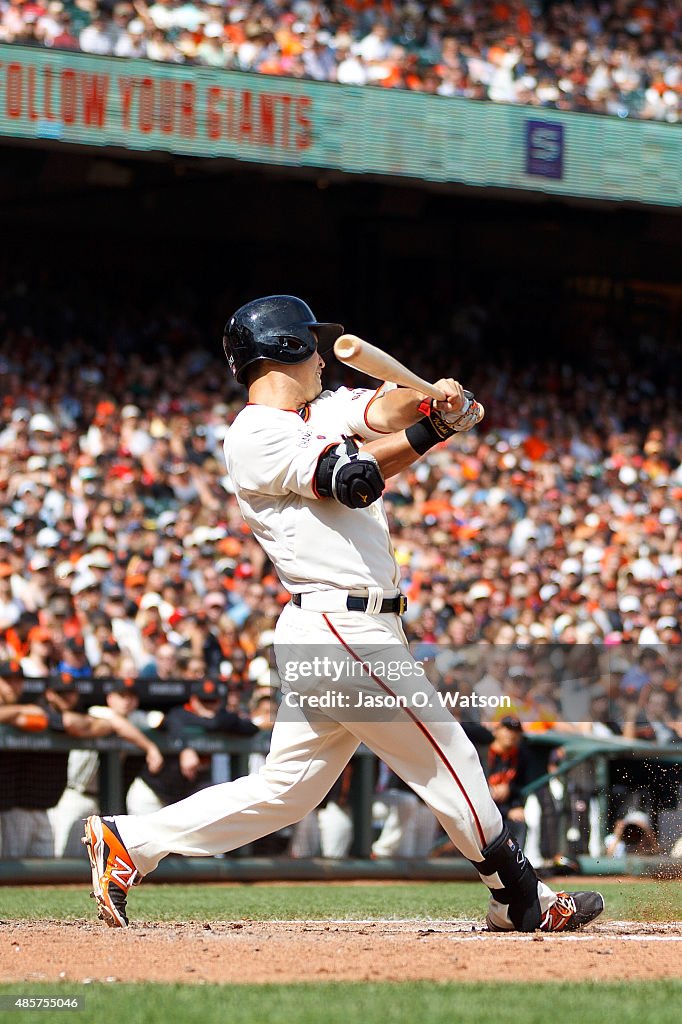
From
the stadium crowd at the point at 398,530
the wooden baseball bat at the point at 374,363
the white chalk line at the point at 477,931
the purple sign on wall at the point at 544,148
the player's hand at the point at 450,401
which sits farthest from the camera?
the purple sign on wall at the point at 544,148

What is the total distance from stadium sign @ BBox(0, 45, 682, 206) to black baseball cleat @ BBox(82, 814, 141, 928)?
1027 centimetres

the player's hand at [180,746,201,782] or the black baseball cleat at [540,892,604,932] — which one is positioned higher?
the player's hand at [180,746,201,782]

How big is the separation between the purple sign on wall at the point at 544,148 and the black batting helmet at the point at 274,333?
462 inches

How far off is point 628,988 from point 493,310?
15436 mm

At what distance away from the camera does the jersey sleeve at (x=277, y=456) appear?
14.6 ft

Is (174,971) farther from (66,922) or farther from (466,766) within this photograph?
(66,922)

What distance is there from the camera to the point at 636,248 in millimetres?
20562

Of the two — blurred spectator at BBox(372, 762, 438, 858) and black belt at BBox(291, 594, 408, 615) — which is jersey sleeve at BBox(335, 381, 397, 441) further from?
blurred spectator at BBox(372, 762, 438, 858)

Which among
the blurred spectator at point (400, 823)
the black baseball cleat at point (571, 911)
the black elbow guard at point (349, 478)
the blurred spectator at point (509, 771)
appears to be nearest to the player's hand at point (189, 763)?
the blurred spectator at point (400, 823)

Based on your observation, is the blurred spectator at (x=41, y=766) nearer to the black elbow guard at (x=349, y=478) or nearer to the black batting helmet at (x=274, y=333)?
the black batting helmet at (x=274, y=333)

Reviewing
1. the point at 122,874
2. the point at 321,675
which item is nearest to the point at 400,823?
the point at 122,874

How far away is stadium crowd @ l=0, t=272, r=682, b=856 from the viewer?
992 centimetres

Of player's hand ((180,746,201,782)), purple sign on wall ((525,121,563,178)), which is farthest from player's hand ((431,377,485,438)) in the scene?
purple sign on wall ((525,121,563,178))

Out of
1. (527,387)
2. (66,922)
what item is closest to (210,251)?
(527,387)
